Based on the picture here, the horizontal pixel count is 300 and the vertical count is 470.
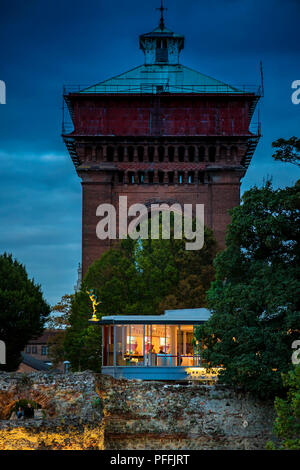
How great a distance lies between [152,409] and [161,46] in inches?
1486

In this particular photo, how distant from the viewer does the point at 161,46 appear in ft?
197

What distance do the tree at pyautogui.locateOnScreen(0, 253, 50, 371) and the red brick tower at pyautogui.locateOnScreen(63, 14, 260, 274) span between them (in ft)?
14.1

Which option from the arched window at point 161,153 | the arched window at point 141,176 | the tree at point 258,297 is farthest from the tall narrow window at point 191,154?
the tree at point 258,297

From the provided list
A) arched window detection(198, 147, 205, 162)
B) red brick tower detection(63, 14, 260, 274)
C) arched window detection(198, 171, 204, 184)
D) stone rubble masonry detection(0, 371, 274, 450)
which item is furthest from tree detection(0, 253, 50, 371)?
stone rubble masonry detection(0, 371, 274, 450)

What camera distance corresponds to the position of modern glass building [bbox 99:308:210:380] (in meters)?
35.9

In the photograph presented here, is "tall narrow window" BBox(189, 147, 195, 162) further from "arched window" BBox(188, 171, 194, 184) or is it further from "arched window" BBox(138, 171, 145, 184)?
"arched window" BBox(138, 171, 145, 184)

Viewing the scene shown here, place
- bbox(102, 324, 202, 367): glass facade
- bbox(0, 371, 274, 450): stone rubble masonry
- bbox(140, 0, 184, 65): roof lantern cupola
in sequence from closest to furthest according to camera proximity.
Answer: bbox(0, 371, 274, 450): stone rubble masonry
bbox(102, 324, 202, 367): glass facade
bbox(140, 0, 184, 65): roof lantern cupola

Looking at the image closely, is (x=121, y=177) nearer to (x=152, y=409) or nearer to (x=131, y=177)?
(x=131, y=177)

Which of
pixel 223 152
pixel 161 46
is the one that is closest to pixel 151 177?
pixel 223 152

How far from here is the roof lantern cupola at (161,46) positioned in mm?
59250

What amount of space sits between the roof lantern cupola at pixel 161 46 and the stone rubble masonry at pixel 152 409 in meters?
35.0
